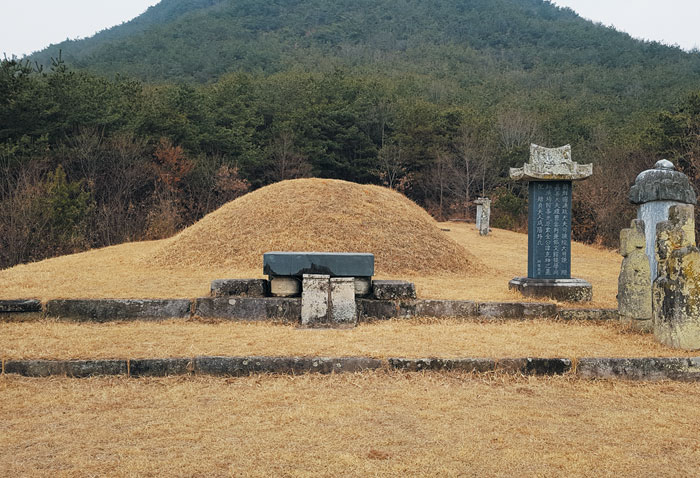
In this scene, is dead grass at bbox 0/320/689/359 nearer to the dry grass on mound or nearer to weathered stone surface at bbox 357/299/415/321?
weathered stone surface at bbox 357/299/415/321

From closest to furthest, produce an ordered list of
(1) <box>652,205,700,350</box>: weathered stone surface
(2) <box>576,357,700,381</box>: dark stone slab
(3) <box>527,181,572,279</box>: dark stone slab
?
(2) <box>576,357,700,381</box>: dark stone slab → (1) <box>652,205,700,350</box>: weathered stone surface → (3) <box>527,181,572,279</box>: dark stone slab

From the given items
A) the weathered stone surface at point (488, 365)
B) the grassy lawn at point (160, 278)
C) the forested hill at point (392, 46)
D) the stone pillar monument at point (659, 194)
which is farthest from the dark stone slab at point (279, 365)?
the forested hill at point (392, 46)

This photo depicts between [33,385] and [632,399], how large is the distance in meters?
4.72

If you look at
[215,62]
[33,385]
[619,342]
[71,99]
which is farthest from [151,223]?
[215,62]

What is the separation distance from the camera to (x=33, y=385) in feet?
15.4

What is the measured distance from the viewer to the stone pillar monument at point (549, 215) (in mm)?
8195

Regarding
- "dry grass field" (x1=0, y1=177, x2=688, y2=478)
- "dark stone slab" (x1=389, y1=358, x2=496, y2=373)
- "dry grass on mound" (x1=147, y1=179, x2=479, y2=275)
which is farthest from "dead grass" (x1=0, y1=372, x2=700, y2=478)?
"dry grass on mound" (x1=147, y1=179, x2=479, y2=275)

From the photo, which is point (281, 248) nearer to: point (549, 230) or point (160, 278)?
point (160, 278)

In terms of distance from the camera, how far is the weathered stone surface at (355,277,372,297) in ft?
23.4

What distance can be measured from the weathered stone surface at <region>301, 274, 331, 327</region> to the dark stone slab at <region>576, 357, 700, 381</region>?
274 centimetres

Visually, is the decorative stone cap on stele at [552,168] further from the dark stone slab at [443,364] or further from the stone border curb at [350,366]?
the dark stone slab at [443,364]

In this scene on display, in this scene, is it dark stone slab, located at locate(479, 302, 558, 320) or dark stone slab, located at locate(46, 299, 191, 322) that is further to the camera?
dark stone slab, located at locate(479, 302, 558, 320)

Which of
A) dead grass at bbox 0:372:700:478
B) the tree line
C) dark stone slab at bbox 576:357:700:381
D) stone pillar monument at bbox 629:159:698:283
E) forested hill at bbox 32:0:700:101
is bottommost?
dead grass at bbox 0:372:700:478

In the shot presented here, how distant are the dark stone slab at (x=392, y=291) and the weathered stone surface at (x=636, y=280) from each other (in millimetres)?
2358
